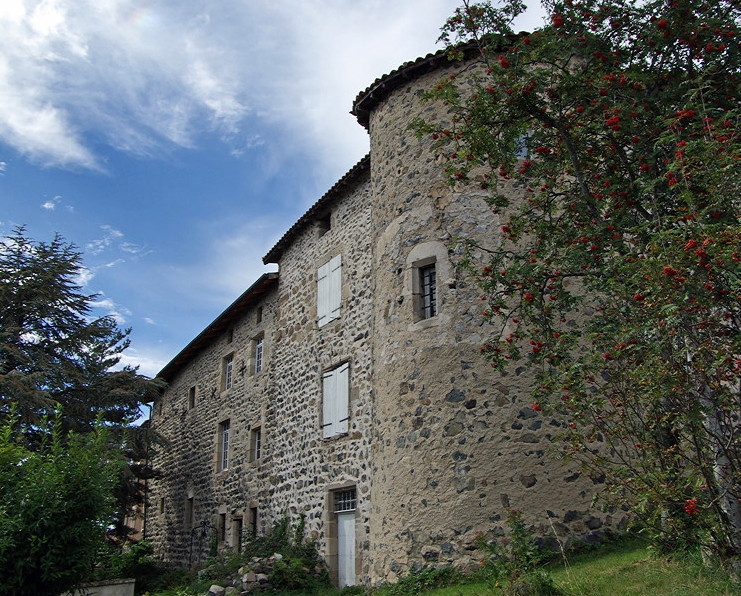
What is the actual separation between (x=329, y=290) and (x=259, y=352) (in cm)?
442

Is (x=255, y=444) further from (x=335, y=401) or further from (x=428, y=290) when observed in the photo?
(x=428, y=290)

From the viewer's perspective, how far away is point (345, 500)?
11.5 metres

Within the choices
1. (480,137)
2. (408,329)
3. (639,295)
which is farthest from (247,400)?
(639,295)

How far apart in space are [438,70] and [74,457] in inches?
303

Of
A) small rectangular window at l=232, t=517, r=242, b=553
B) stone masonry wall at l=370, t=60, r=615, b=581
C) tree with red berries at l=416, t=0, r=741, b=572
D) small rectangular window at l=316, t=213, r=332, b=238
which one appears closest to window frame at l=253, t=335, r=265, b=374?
small rectangular window at l=232, t=517, r=242, b=553

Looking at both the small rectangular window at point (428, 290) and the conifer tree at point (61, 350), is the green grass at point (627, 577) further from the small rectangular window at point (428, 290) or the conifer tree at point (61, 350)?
the conifer tree at point (61, 350)

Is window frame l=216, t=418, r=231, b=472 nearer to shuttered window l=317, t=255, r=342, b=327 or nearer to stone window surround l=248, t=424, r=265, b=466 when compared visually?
stone window surround l=248, t=424, r=265, b=466

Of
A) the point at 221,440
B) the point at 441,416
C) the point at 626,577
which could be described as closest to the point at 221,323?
the point at 221,440

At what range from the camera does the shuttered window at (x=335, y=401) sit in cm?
1176

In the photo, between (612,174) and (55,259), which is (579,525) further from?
(55,259)

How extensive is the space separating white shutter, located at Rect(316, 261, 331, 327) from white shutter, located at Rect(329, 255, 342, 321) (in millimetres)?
164

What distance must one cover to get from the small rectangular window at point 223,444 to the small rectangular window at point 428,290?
975cm

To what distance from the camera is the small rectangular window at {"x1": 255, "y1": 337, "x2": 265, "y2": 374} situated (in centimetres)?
1664

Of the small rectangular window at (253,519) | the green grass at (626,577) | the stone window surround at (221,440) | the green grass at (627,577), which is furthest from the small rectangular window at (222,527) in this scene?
the green grass at (627,577)
